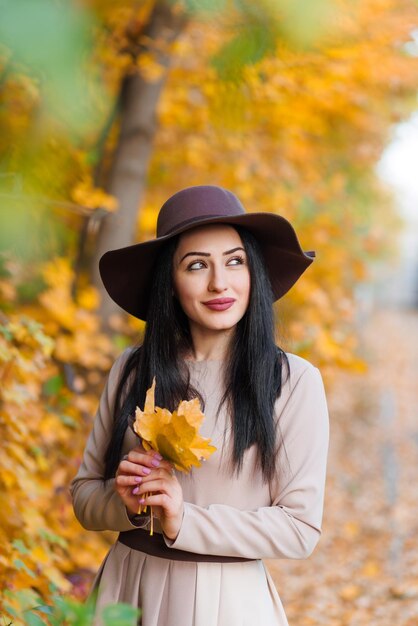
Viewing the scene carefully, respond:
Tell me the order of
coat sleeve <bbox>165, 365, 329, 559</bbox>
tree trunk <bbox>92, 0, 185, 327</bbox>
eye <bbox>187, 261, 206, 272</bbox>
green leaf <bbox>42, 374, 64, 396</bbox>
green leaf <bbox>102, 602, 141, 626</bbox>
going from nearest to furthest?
1. green leaf <bbox>102, 602, 141, 626</bbox>
2. coat sleeve <bbox>165, 365, 329, 559</bbox>
3. eye <bbox>187, 261, 206, 272</bbox>
4. green leaf <bbox>42, 374, 64, 396</bbox>
5. tree trunk <bbox>92, 0, 185, 327</bbox>

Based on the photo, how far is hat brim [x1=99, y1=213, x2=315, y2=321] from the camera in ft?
7.04

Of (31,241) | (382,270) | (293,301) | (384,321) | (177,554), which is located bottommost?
(177,554)

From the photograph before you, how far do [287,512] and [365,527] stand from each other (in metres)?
5.62

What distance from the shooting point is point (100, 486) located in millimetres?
2236

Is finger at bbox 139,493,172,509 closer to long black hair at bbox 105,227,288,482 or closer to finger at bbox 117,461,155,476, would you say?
finger at bbox 117,461,155,476

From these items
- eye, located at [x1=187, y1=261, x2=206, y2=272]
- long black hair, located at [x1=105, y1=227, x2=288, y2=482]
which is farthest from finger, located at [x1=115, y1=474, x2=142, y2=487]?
eye, located at [x1=187, y1=261, x2=206, y2=272]

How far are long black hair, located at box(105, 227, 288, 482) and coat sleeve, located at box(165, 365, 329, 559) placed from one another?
4 cm

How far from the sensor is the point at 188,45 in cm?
561

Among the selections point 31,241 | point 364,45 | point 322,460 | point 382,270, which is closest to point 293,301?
point 364,45

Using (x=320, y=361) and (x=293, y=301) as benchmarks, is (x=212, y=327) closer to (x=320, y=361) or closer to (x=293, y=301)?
(x=320, y=361)

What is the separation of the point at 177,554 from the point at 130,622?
73 centimetres

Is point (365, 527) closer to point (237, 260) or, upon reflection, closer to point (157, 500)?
point (237, 260)

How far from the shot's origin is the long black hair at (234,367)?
6.77 feet

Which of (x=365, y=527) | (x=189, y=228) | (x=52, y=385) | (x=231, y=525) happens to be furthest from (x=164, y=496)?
(x=365, y=527)
